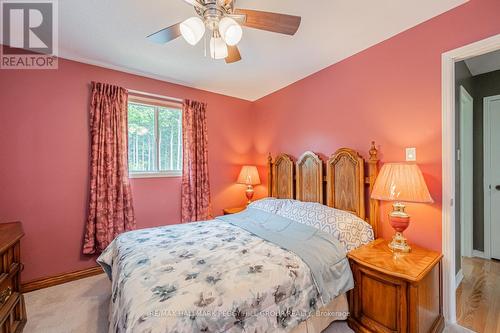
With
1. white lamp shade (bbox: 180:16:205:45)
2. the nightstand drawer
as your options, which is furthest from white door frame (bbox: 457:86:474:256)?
white lamp shade (bbox: 180:16:205:45)

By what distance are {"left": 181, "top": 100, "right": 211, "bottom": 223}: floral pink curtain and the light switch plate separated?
8.41 ft

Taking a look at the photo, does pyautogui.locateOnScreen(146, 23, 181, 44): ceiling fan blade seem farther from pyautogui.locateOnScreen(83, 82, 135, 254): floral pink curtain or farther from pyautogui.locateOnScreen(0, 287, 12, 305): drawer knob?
pyautogui.locateOnScreen(0, 287, 12, 305): drawer knob

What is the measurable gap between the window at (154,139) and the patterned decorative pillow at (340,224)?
2.01 meters

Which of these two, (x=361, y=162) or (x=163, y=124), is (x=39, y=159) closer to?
(x=163, y=124)

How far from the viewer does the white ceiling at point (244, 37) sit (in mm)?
1723

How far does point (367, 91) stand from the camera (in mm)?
2334

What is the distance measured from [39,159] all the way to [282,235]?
2.72m

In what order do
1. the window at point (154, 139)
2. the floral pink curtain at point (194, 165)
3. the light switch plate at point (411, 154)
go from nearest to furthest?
the light switch plate at point (411, 154) → the window at point (154, 139) → the floral pink curtain at point (194, 165)

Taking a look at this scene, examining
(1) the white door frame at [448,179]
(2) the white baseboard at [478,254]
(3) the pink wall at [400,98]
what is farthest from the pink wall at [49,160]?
(2) the white baseboard at [478,254]

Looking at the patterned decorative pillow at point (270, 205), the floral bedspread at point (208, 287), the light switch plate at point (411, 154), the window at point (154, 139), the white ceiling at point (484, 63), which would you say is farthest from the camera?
the window at point (154, 139)

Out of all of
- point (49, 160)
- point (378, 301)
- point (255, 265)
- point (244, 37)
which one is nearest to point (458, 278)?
point (378, 301)

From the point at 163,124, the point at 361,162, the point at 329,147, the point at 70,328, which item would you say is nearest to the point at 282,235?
the point at 361,162

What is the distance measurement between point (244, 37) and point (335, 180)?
70.8 inches

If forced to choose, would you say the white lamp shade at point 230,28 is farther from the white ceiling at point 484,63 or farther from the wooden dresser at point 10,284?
the white ceiling at point 484,63
